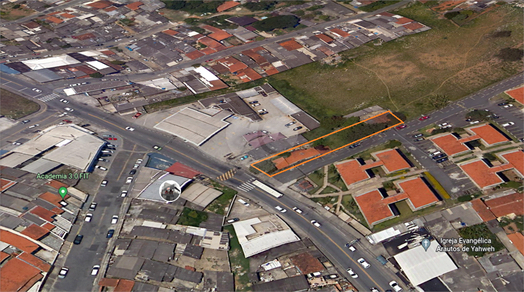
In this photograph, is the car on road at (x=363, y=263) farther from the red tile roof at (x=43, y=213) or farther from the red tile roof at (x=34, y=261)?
the red tile roof at (x=43, y=213)

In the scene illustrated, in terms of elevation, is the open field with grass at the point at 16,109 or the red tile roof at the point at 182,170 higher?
the open field with grass at the point at 16,109

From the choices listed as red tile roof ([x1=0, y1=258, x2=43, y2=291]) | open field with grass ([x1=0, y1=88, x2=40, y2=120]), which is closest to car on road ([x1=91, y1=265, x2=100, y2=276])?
red tile roof ([x1=0, y1=258, x2=43, y2=291])

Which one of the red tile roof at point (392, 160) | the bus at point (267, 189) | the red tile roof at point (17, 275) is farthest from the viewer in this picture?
the red tile roof at point (392, 160)

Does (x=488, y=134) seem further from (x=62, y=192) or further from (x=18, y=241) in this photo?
(x=18, y=241)

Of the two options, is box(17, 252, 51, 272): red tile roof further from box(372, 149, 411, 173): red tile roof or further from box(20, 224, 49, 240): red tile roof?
box(372, 149, 411, 173): red tile roof

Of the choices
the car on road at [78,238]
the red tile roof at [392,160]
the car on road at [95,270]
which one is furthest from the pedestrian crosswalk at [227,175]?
the red tile roof at [392,160]

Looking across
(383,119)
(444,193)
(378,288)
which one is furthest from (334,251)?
(383,119)

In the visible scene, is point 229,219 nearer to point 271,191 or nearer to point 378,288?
point 271,191
